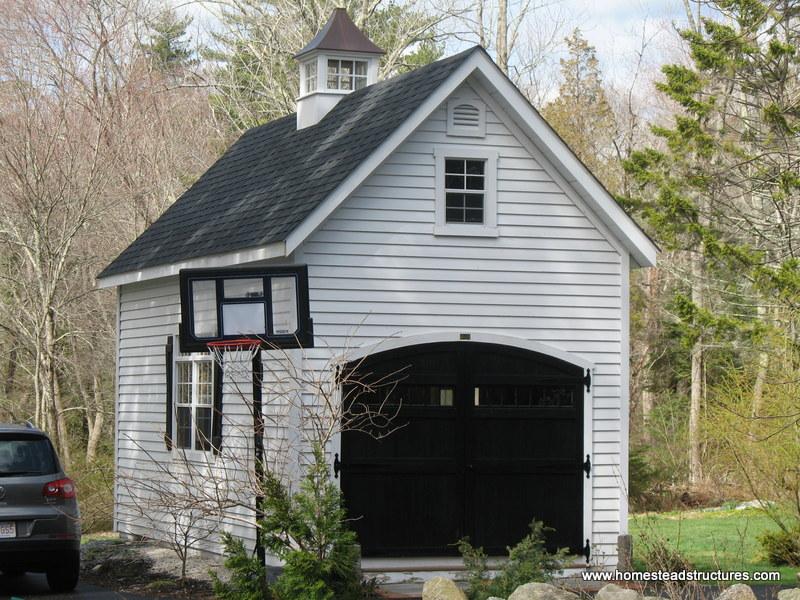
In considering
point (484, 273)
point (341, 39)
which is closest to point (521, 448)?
point (484, 273)

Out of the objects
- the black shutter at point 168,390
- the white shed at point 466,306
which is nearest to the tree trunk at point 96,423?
the black shutter at point 168,390

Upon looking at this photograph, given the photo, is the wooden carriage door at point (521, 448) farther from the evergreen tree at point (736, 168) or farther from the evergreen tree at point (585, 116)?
the evergreen tree at point (585, 116)

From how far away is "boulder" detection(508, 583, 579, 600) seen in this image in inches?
402

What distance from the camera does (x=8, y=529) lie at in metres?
12.1

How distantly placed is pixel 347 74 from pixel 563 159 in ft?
18.2

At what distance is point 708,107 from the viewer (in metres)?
24.4

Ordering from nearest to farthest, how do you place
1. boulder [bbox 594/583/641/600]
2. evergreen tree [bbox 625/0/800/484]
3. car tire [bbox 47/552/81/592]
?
1. boulder [bbox 594/583/641/600]
2. car tire [bbox 47/552/81/592]
3. evergreen tree [bbox 625/0/800/484]

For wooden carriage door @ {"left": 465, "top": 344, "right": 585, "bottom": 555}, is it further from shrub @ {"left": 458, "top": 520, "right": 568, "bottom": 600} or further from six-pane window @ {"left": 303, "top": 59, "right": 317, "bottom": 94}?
six-pane window @ {"left": 303, "top": 59, "right": 317, "bottom": 94}

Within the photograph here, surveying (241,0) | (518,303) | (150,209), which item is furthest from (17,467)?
(241,0)

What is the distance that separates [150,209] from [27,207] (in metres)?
6.73

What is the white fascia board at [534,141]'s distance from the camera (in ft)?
45.5

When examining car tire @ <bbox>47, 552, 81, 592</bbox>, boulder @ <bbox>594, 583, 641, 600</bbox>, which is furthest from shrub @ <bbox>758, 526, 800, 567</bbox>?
car tire @ <bbox>47, 552, 81, 592</bbox>

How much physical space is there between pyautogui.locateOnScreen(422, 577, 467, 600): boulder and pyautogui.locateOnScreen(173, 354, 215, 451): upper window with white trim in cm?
496

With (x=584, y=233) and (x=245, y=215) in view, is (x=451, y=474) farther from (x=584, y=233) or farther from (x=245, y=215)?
(x=245, y=215)
